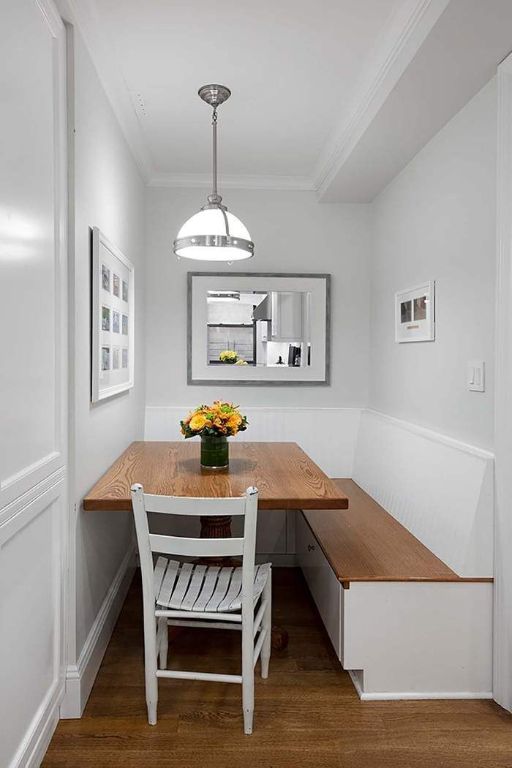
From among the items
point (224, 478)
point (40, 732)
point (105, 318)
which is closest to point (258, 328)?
point (105, 318)

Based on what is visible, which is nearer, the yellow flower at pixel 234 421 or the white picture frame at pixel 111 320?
the white picture frame at pixel 111 320

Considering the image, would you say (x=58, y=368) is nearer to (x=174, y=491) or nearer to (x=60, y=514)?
(x=60, y=514)

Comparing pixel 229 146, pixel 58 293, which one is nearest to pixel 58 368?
pixel 58 293

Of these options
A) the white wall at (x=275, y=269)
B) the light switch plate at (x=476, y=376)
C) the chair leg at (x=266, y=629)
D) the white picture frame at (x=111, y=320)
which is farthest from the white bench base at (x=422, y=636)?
the white wall at (x=275, y=269)

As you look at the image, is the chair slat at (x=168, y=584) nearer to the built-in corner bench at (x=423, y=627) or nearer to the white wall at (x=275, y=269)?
the built-in corner bench at (x=423, y=627)

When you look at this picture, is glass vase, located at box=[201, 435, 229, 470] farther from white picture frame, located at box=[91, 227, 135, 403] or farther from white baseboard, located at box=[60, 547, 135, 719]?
white baseboard, located at box=[60, 547, 135, 719]

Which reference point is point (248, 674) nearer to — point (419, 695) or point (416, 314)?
point (419, 695)

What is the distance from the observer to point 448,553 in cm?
239

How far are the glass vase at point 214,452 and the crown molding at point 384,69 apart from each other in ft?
5.33

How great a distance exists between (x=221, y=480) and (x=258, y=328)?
5.30 ft

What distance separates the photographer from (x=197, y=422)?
8.27ft

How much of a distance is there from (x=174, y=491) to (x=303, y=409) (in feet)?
5.93

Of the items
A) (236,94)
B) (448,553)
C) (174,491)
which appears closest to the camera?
(174,491)

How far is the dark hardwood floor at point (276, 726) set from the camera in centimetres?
189
